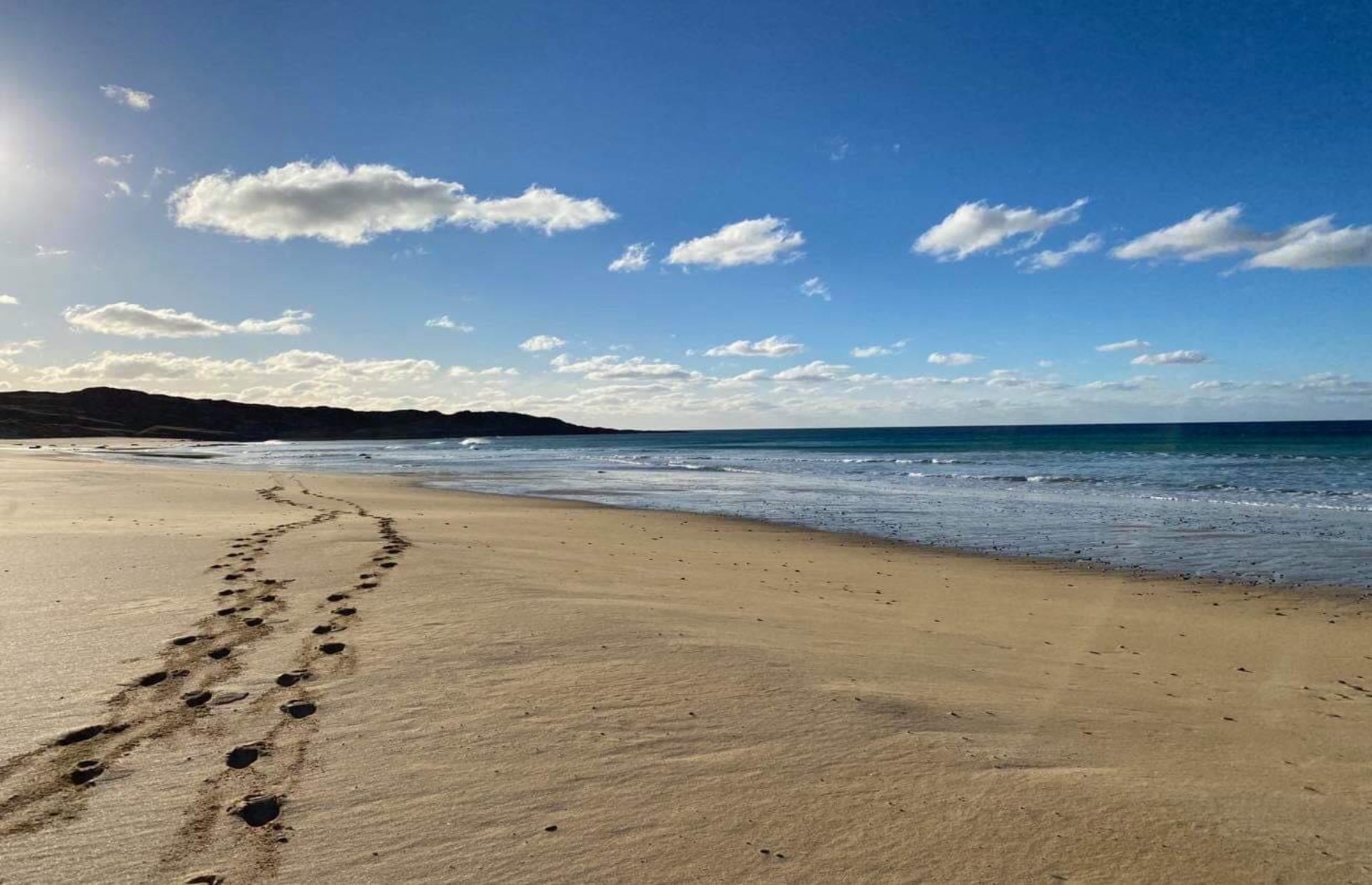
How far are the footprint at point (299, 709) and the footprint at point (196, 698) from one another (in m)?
0.55

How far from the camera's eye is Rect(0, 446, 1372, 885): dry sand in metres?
3.49

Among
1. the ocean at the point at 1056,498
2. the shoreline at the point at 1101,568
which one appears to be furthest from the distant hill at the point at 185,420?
the shoreline at the point at 1101,568

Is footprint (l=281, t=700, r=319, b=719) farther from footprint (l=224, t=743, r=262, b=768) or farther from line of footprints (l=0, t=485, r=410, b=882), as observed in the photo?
footprint (l=224, t=743, r=262, b=768)

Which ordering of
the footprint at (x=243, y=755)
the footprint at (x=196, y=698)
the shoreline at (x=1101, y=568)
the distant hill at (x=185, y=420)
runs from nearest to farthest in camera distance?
1. the footprint at (x=243, y=755)
2. the footprint at (x=196, y=698)
3. the shoreline at (x=1101, y=568)
4. the distant hill at (x=185, y=420)

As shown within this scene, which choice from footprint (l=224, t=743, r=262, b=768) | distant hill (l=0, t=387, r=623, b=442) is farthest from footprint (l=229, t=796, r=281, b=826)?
distant hill (l=0, t=387, r=623, b=442)

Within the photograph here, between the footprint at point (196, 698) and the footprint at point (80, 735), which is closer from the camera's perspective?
the footprint at point (80, 735)

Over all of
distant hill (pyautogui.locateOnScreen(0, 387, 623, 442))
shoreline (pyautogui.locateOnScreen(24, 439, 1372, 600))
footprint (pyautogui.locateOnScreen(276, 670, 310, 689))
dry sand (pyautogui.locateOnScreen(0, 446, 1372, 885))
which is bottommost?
shoreline (pyautogui.locateOnScreen(24, 439, 1372, 600))

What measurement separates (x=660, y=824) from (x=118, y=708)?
3.84 meters

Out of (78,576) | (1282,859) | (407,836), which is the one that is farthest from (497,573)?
(1282,859)

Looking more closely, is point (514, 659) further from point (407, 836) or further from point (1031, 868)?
point (1031, 868)

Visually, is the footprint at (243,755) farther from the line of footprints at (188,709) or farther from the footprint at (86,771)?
the footprint at (86,771)

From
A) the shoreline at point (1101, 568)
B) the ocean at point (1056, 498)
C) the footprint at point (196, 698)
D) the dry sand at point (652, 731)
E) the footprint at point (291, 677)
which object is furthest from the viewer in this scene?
the ocean at point (1056, 498)

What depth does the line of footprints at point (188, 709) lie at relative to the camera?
3742 millimetres

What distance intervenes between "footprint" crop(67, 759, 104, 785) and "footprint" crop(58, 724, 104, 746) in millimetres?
366
